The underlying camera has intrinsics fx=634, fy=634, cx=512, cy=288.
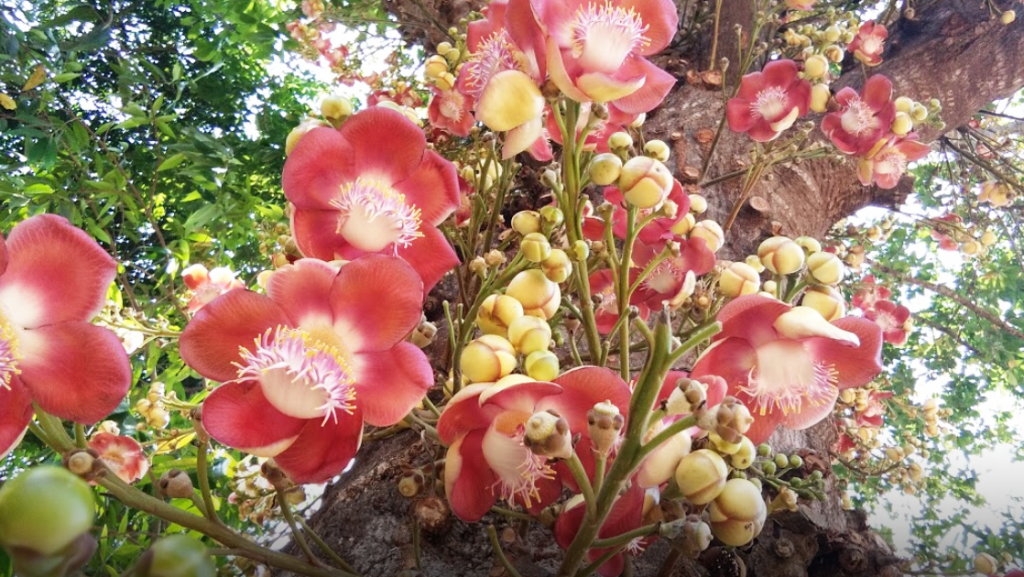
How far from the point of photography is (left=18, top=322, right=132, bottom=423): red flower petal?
1.20 ft

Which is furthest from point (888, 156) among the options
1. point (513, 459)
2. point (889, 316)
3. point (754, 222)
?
point (513, 459)

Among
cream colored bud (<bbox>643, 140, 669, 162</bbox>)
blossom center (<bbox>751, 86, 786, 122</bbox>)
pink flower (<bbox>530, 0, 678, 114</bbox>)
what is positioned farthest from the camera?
blossom center (<bbox>751, 86, 786, 122</bbox>)

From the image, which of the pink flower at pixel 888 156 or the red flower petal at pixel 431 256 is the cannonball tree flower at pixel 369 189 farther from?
the pink flower at pixel 888 156

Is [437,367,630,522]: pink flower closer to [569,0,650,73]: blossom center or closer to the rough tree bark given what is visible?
the rough tree bark

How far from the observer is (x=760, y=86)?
2.97 feet

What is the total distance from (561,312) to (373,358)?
0.76 ft

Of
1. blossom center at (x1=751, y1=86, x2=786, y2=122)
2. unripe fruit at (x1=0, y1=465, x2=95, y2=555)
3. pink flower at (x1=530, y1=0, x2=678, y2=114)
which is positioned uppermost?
blossom center at (x1=751, y1=86, x2=786, y2=122)

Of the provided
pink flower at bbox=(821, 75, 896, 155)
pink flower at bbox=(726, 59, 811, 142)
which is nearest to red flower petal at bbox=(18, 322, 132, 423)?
pink flower at bbox=(726, 59, 811, 142)

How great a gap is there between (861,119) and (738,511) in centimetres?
79

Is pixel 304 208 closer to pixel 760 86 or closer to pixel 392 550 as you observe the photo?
pixel 392 550

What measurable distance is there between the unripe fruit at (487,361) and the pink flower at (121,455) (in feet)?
1.35

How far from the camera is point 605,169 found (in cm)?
50

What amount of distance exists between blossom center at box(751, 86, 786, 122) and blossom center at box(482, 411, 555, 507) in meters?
0.68

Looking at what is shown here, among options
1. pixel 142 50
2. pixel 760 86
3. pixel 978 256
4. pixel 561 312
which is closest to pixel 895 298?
pixel 978 256
